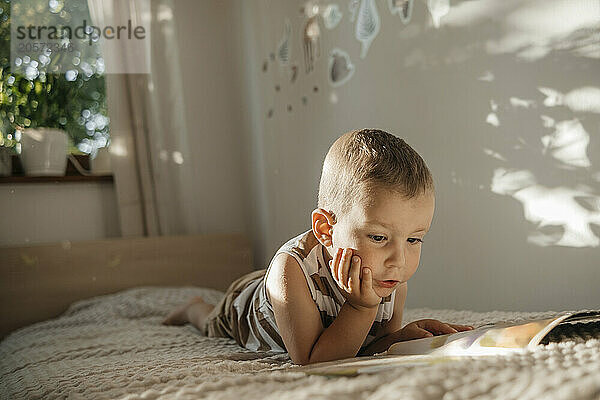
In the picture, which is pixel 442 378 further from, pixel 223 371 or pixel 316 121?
pixel 316 121

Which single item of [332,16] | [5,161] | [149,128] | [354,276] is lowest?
[354,276]

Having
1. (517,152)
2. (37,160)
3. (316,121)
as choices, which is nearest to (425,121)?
(517,152)

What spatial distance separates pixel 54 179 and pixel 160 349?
1.56 meters

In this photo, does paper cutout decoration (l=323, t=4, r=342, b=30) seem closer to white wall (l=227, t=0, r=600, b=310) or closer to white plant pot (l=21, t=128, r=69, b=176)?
white wall (l=227, t=0, r=600, b=310)

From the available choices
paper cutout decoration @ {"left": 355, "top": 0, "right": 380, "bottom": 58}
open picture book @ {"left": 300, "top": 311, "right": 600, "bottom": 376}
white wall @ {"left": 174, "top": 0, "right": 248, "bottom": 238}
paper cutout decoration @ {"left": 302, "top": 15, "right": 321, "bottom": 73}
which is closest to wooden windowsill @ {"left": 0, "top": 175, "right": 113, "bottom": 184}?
white wall @ {"left": 174, "top": 0, "right": 248, "bottom": 238}

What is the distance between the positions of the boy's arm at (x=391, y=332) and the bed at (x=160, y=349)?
21 cm

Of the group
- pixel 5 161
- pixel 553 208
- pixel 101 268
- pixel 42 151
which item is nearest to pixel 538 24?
pixel 553 208

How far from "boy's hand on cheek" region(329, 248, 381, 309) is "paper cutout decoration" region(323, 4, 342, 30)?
1747mm

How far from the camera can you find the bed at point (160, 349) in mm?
785

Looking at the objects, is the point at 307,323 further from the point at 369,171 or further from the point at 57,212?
the point at 57,212

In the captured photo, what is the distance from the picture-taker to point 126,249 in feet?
9.55

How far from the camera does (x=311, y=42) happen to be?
2850 mm

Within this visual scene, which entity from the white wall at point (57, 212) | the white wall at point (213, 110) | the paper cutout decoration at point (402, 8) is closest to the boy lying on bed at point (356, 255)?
the paper cutout decoration at point (402, 8)

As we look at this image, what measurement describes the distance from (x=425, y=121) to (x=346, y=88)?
481mm
